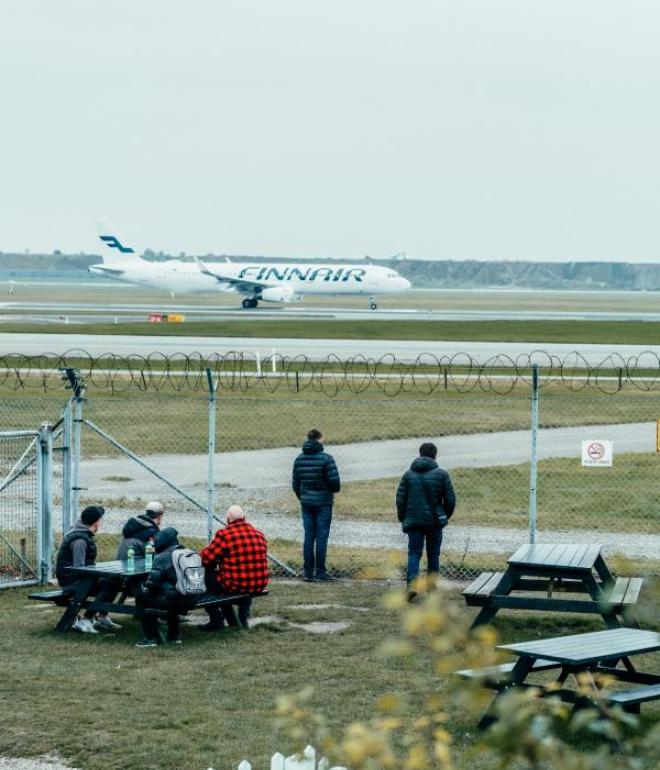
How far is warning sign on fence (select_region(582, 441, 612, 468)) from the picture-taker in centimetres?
1570

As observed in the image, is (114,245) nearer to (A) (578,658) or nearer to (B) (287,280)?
(B) (287,280)

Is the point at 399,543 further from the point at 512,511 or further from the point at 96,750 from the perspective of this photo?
the point at 96,750

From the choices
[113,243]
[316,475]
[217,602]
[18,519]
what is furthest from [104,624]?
[113,243]

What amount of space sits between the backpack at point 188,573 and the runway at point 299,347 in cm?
3300

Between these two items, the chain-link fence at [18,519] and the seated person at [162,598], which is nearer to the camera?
the seated person at [162,598]

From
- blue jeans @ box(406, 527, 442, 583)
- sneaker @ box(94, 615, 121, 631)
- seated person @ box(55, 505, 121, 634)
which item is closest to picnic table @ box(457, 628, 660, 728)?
blue jeans @ box(406, 527, 442, 583)

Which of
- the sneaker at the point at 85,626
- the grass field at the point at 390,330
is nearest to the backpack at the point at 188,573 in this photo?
the sneaker at the point at 85,626

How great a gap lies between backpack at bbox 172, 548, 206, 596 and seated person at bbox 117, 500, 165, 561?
3.08 feet

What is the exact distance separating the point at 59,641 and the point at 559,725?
16.8 ft

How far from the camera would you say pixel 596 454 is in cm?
1582

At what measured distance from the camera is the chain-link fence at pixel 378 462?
1791 centimetres

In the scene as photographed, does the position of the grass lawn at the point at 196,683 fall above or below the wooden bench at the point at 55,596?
below

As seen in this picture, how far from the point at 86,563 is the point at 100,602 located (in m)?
0.67

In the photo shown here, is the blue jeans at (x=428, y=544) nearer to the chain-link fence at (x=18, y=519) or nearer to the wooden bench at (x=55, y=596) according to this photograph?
the wooden bench at (x=55, y=596)
